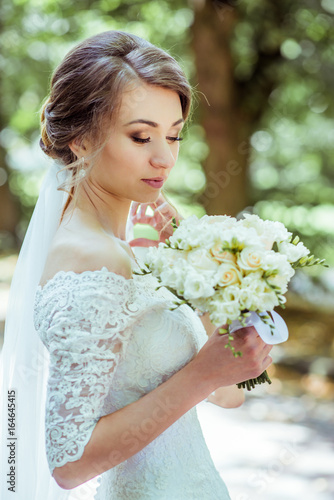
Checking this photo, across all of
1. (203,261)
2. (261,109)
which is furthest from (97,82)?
(261,109)

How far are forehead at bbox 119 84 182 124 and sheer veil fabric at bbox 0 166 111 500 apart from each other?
401mm

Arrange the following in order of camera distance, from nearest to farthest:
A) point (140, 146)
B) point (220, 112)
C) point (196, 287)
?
1. point (196, 287)
2. point (140, 146)
3. point (220, 112)

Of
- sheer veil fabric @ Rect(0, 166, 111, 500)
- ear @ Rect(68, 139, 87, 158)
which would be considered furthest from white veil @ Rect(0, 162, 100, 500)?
ear @ Rect(68, 139, 87, 158)

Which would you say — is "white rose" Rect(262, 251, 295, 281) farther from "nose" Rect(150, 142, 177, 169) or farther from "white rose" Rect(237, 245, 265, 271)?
"nose" Rect(150, 142, 177, 169)

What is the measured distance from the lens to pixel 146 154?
1.77m

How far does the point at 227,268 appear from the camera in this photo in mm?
1571

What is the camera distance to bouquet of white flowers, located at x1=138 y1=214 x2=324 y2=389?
1.53 metres

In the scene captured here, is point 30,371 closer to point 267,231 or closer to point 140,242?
point 140,242

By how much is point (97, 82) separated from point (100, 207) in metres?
0.36

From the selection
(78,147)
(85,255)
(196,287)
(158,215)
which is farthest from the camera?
(158,215)

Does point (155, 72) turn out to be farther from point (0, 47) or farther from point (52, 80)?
point (0, 47)

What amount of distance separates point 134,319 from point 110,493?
1.86 ft

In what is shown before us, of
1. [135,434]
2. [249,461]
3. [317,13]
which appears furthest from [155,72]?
[317,13]

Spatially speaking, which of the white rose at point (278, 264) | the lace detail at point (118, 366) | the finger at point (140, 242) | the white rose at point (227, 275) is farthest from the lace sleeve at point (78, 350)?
the finger at point (140, 242)
